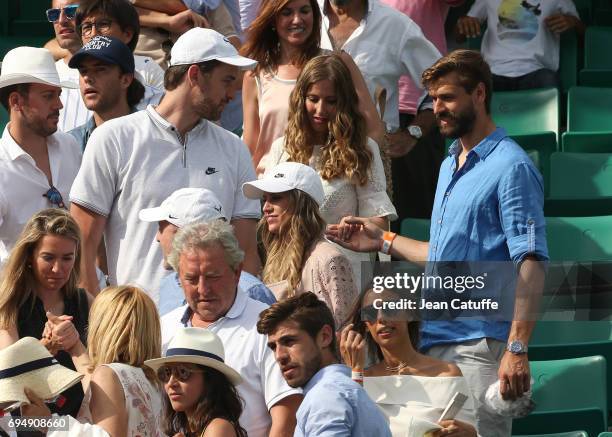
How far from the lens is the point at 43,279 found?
5965 mm

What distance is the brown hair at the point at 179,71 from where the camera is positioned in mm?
6797

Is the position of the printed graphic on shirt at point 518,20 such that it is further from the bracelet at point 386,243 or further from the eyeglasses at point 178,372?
the eyeglasses at point 178,372

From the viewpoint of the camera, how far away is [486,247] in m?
6.10

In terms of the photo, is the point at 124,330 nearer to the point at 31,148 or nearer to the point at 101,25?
the point at 31,148

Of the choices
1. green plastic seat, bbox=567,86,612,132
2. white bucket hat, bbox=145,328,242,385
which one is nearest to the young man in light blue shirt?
white bucket hat, bbox=145,328,242,385

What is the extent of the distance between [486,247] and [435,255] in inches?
10.1

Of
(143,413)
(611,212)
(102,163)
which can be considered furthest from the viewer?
(611,212)

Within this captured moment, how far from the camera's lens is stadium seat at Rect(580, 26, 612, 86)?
11.2 meters

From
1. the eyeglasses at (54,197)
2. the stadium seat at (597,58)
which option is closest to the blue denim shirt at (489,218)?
the eyeglasses at (54,197)

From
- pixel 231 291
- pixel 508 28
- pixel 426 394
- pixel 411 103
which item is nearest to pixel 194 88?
pixel 231 291

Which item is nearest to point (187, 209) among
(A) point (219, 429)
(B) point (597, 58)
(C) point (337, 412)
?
(A) point (219, 429)

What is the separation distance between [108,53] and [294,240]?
1486 mm

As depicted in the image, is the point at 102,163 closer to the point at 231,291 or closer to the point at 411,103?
the point at 231,291

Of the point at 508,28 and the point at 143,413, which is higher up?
the point at 508,28
